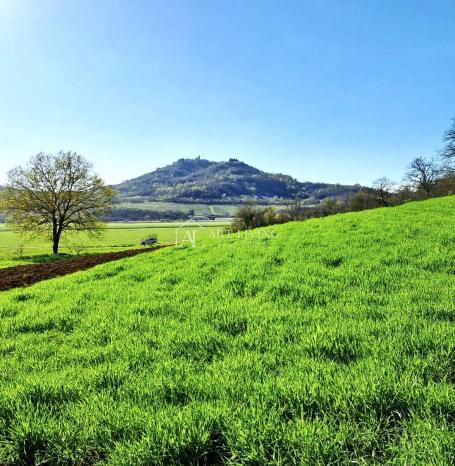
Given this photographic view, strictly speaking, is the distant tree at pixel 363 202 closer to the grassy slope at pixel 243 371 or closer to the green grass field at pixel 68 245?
the green grass field at pixel 68 245

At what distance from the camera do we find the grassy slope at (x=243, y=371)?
294cm

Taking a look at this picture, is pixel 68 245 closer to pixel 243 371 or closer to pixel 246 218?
pixel 246 218

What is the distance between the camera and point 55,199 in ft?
152

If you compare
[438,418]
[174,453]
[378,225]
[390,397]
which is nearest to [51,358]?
[174,453]

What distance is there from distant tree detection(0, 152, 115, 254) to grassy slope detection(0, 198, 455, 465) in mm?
42327

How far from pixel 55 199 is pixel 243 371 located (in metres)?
49.6

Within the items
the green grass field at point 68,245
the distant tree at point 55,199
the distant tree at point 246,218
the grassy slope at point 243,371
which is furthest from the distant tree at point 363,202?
the grassy slope at point 243,371

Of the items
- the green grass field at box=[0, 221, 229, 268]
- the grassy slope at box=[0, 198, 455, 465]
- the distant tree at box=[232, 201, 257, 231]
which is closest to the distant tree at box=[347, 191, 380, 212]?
the distant tree at box=[232, 201, 257, 231]

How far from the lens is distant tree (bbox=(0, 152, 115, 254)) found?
44.4 meters

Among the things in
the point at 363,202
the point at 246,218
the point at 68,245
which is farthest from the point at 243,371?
the point at 363,202

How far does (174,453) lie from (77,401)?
5.57ft

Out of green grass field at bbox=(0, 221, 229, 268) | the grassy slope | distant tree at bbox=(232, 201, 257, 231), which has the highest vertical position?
distant tree at bbox=(232, 201, 257, 231)

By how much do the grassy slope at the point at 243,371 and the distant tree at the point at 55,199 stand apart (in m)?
42.3

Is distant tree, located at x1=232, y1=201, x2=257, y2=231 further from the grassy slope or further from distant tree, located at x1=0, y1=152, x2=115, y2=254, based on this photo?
the grassy slope
